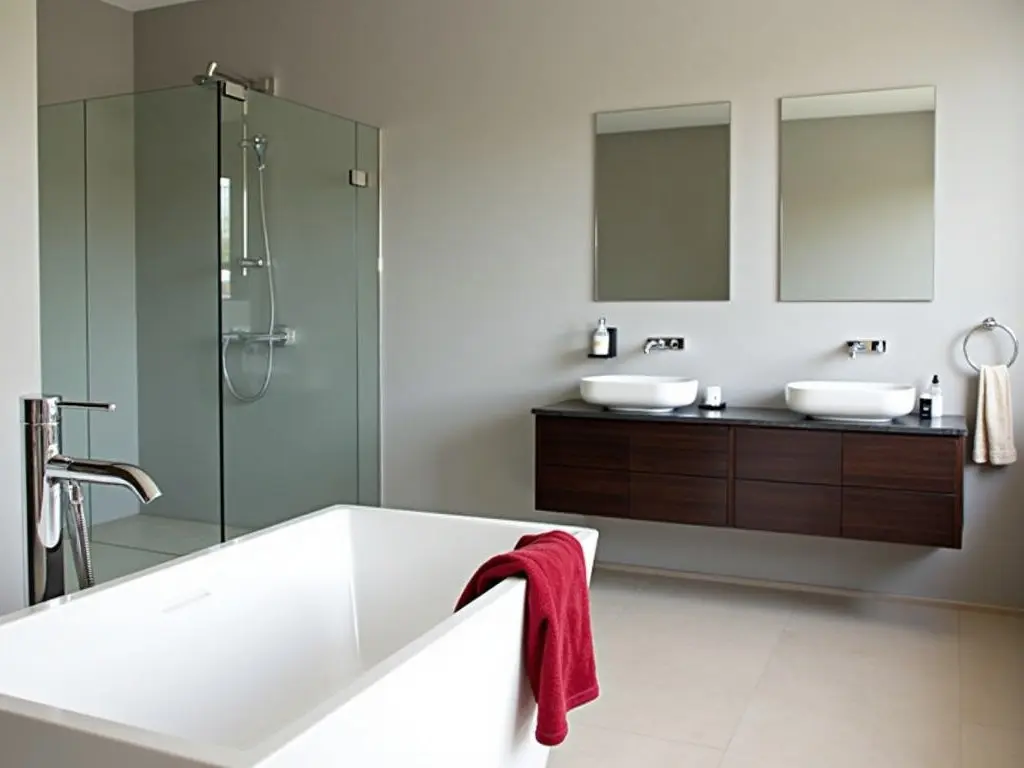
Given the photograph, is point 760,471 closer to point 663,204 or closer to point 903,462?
point 903,462

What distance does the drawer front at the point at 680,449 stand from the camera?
3.73 m

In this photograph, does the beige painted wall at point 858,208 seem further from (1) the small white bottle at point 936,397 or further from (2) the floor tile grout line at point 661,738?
(2) the floor tile grout line at point 661,738

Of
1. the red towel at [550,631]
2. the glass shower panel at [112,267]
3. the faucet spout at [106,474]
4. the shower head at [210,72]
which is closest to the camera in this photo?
the faucet spout at [106,474]

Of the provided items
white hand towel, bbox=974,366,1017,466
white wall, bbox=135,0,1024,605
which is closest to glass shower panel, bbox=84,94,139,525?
white wall, bbox=135,0,1024,605

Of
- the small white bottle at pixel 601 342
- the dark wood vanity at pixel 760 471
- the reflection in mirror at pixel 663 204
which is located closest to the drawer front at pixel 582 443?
the dark wood vanity at pixel 760 471

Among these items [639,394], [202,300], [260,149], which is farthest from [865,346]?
[202,300]

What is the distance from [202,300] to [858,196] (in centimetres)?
289

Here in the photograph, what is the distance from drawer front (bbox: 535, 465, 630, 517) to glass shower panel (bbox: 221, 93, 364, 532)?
1247 mm

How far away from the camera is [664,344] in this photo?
4.27 m

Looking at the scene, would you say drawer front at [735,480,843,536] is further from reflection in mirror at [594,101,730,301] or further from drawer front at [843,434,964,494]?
reflection in mirror at [594,101,730,301]

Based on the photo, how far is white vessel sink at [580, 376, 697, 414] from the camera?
151 inches

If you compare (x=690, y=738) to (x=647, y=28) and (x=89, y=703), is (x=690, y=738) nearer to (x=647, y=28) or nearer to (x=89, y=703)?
(x=89, y=703)

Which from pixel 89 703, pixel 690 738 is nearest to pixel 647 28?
pixel 690 738

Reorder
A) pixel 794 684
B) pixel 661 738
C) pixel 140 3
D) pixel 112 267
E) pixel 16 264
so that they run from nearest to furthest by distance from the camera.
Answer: pixel 16 264
pixel 661 738
pixel 794 684
pixel 112 267
pixel 140 3
